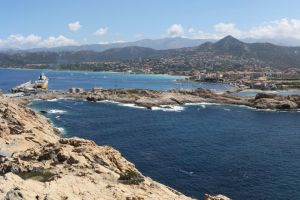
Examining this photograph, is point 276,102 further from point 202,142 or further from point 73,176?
point 73,176

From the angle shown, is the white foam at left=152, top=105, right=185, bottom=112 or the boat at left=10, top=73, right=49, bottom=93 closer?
the white foam at left=152, top=105, right=185, bottom=112

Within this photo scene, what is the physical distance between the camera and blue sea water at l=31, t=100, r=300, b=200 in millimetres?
59719

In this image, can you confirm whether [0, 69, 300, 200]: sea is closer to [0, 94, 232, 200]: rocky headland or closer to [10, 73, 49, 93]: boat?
[0, 94, 232, 200]: rocky headland

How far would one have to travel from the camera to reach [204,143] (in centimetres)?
8350

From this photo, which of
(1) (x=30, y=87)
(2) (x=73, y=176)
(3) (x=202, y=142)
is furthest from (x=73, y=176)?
(1) (x=30, y=87)

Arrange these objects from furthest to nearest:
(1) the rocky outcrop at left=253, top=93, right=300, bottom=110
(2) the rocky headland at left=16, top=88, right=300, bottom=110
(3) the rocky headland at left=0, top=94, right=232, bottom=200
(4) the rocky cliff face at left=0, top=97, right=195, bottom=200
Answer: (2) the rocky headland at left=16, top=88, right=300, bottom=110, (1) the rocky outcrop at left=253, top=93, right=300, bottom=110, (4) the rocky cliff face at left=0, top=97, right=195, bottom=200, (3) the rocky headland at left=0, top=94, right=232, bottom=200

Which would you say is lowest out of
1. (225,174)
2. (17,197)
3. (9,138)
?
(225,174)

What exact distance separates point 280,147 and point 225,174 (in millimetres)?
22685

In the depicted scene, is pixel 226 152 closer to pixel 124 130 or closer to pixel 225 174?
pixel 225 174

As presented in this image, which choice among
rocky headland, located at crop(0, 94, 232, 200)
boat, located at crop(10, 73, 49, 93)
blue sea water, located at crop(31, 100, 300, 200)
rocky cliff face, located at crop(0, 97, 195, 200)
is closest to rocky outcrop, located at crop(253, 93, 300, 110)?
blue sea water, located at crop(31, 100, 300, 200)

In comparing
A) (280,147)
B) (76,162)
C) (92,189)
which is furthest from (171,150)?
(92,189)

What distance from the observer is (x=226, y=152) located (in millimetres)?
77188

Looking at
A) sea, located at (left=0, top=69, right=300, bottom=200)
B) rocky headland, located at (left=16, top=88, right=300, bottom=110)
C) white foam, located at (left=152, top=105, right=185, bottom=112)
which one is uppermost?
rocky headland, located at (left=16, top=88, right=300, bottom=110)

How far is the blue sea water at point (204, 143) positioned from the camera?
2351 inches
